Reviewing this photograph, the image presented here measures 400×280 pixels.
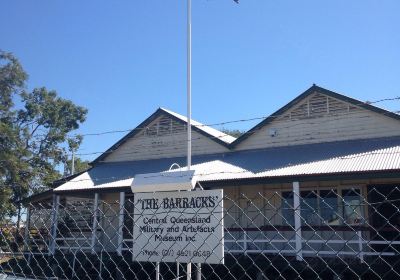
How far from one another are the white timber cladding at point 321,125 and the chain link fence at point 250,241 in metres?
2.44

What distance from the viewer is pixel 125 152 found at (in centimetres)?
2236

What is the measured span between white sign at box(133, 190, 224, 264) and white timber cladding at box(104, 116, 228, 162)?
1720cm

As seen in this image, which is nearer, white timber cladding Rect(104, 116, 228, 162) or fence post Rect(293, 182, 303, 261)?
fence post Rect(293, 182, 303, 261)

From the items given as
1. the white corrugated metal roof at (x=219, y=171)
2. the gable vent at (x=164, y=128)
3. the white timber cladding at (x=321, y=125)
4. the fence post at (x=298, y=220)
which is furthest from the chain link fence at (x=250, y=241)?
the gable vent at (x=164, y=128)

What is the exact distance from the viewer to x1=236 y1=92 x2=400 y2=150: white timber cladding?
1667cm

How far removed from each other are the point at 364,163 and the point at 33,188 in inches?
953

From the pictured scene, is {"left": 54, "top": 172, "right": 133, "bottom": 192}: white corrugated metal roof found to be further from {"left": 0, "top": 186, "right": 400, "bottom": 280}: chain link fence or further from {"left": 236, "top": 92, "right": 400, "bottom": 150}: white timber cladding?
{"left": 236, "top": 92, "right": 400, "bottom": 150}: white timber cladding

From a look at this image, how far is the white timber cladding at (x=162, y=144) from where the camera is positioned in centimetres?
2055

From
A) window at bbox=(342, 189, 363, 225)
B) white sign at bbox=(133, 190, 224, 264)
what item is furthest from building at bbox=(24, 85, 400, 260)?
white sign at bbox=(133, 190, 224, 264)

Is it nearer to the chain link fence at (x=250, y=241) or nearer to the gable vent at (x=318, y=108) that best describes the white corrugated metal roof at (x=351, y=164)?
the chain link fence at (x=250, y=241)

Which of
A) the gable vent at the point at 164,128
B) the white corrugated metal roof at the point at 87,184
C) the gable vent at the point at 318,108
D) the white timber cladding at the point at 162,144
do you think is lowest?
the white corrugated metal roof at the point at 87,184

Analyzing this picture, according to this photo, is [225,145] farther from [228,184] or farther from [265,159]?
Result: [228,184]

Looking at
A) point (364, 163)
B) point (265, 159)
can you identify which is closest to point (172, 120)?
point (265, 159)

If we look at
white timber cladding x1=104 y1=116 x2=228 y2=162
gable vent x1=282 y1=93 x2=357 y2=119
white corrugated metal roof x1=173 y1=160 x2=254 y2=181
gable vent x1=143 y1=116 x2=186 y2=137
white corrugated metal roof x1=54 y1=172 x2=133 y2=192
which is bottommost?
white corrugated metal roof x1=54 y1=172 x2=133 y2=192
